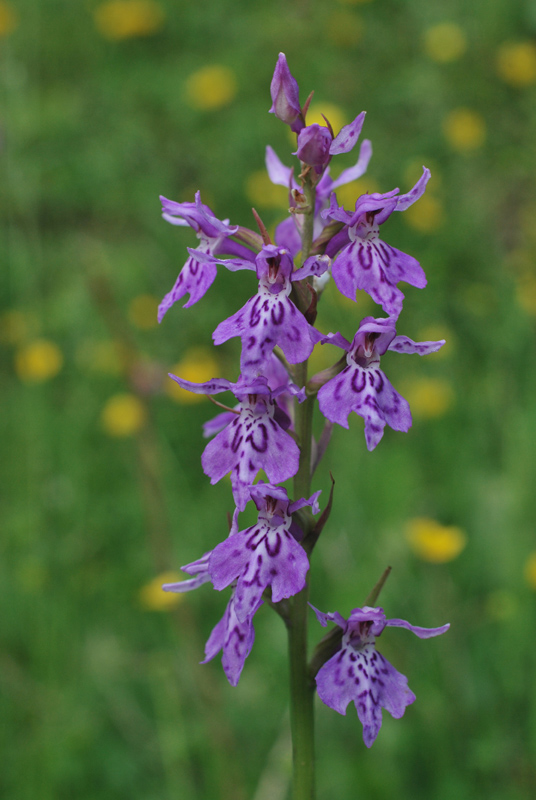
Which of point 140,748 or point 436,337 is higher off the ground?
point 436,337

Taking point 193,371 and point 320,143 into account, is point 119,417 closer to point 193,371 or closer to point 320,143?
point 193,371

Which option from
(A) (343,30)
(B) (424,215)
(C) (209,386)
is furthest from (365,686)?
(A) (343,30)

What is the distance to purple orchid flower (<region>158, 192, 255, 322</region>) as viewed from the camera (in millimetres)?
1558

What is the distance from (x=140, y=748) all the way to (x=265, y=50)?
17.0 feet

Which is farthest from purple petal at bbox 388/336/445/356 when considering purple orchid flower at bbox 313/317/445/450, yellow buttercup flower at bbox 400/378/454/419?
yellow buttercup flower at bbox 400/378/454/419

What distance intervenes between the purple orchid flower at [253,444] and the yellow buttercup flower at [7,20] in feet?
18.7

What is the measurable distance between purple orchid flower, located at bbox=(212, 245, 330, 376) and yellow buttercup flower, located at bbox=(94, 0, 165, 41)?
223 inches

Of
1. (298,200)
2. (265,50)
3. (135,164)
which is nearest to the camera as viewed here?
(298,200)

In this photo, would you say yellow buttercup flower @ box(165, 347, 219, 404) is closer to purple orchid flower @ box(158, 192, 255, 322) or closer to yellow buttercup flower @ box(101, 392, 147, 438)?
yellow buttercup flower @ box(101, 392, 147, 438)

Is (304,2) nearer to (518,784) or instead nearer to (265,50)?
(265,50)

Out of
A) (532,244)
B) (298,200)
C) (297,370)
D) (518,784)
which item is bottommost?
Result: (518,784)

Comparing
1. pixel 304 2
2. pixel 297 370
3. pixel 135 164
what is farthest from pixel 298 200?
pixel 304 2

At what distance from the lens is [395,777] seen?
2605 mm

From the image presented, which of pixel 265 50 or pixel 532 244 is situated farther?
pixel 265 50
